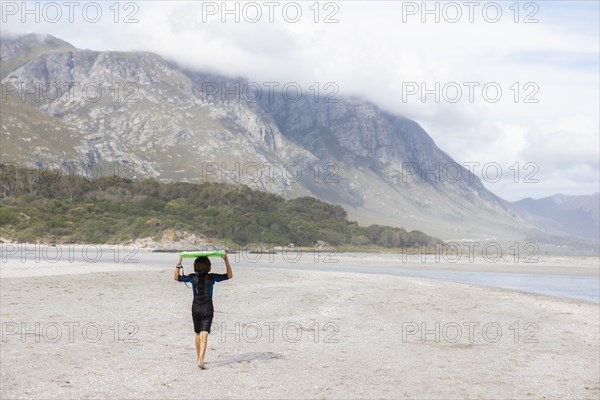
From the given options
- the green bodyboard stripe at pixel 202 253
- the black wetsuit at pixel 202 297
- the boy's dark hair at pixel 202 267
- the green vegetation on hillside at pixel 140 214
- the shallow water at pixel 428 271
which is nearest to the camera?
the green bodyboard stripe at pixel 202 253

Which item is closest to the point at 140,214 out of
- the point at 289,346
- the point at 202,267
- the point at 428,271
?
the point at 428,271

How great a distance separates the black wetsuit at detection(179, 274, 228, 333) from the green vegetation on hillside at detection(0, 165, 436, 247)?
111 meters

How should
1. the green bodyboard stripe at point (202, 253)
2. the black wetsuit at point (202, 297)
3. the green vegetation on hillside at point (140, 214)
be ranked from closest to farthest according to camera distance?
the green bodyboard stripe at point (202, 253), the black wetsuit at point (202, 297), the green vegetation on hillside at point (140, 214)

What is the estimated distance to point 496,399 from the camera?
51.9ft

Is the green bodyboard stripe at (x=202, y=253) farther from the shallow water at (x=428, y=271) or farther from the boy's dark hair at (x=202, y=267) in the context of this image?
the shallow water at (x=428, y=271)

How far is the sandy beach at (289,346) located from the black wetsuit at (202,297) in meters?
1.22

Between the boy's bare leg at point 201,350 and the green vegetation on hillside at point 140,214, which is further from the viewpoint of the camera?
the green vegetation on hillside at point 140,214

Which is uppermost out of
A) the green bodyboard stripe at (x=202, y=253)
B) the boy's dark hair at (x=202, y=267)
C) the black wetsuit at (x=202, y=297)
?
the green bodyboard stripe at (x=202, y=253)

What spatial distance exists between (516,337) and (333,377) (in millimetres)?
11333

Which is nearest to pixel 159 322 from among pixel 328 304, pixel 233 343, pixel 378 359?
pixel 233 343

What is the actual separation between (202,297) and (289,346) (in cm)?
548

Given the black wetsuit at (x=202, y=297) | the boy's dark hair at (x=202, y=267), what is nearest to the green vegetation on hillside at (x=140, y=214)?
the black wetsuit at (x=202, y=297)

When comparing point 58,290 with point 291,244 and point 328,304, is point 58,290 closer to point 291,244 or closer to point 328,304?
point 328,304

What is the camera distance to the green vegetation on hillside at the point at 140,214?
131 metres
